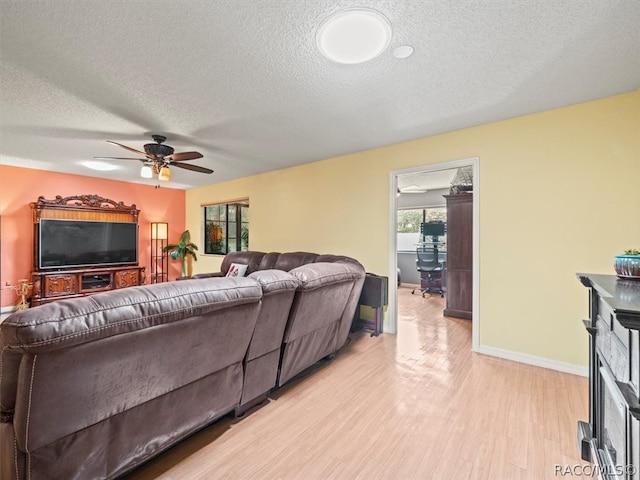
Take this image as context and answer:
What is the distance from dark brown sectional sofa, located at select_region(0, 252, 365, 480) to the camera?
40.6 inches

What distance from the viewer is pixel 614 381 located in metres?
1.04

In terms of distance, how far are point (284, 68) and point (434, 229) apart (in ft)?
17.6

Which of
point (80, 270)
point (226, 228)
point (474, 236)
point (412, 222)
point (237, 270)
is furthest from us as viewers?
point (412, 222)

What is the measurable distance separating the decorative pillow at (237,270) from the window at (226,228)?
1198mm

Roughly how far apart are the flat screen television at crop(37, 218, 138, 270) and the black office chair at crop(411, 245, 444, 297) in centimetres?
599

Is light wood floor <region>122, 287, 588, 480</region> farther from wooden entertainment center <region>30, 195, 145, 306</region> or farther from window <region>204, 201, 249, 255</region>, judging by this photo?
wooden entertainment center <region>30, 195, 145, 306</region>

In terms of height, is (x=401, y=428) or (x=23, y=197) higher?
(x=23, y=197)

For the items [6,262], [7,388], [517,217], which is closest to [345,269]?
[517,217]

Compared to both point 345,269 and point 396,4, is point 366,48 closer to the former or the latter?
point 396,4

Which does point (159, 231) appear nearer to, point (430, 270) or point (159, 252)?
point (159, 252)

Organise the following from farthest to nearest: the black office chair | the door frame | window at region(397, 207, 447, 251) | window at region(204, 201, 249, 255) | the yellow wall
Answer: window at region(397, 207, 447, 251), window at region(204, 201, 249, 255), the black office chair, the door frame, the yellow wall

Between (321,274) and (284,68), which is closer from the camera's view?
(284,68)

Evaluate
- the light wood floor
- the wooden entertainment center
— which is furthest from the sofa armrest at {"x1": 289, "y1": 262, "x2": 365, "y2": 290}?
the wooden entertainment center

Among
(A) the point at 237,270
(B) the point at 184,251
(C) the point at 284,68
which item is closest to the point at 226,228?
(B) the point at 184,251
